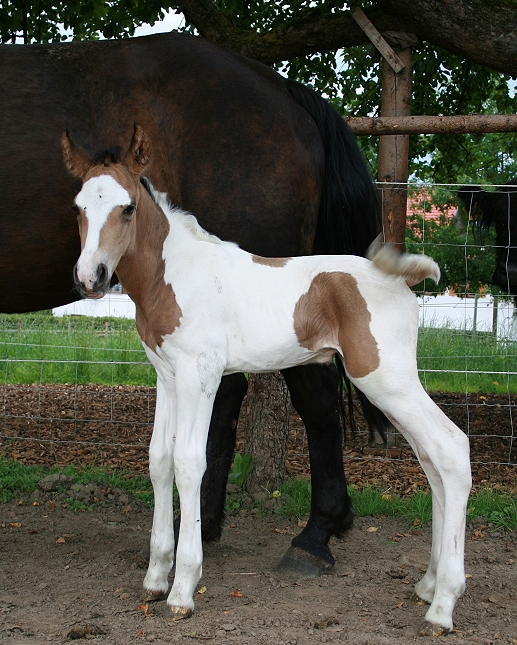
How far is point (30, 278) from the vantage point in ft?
11.8

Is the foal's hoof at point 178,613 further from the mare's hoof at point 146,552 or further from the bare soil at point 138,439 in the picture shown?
the bare soil at point 138,439

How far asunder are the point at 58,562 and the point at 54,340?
5.64 m

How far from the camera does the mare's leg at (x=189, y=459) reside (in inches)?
111

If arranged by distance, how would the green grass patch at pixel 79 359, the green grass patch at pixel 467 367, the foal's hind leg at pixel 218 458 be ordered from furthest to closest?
the green grass patch at pixel 79 359, the green grass patch at pixel 467 367, the foal's hind leg at pixel 218 458

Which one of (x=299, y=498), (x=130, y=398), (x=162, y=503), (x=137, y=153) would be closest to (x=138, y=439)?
(x=130, y=398)

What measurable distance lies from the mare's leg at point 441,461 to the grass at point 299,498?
1.41 m

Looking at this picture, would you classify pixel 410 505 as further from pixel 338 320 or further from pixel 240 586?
pixel 338 320

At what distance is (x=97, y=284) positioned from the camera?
2.61 m

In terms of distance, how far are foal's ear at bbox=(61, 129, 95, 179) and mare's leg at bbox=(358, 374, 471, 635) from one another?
1476mm

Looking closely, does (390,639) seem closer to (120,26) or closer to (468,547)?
(468,547)

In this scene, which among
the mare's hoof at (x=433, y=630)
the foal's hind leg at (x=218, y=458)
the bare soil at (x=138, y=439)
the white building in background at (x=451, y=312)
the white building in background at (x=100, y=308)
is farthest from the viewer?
the white building in background at (x=100, y=308)

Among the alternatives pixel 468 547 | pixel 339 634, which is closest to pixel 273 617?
pixel 339 634

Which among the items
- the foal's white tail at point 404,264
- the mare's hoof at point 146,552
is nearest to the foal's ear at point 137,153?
the foal's white tail at point 404,264

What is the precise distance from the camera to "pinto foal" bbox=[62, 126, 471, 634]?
2.77 metres
